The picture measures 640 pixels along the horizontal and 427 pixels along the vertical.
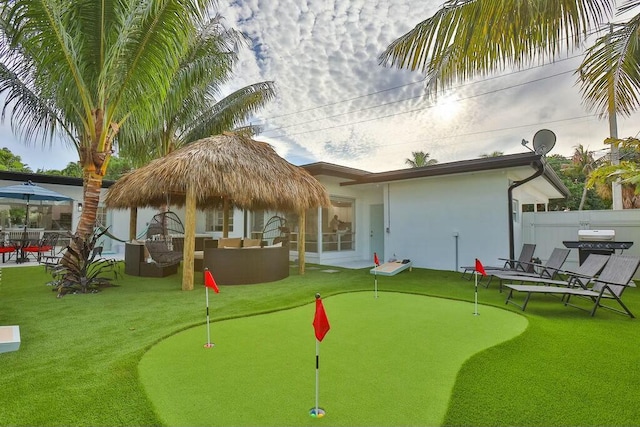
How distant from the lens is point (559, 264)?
7750 mm

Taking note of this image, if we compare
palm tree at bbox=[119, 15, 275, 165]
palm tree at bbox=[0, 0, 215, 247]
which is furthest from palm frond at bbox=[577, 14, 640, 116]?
palm tree at bbox=[119, 15, 275, 165]

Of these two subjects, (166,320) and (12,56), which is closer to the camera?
(166,320)

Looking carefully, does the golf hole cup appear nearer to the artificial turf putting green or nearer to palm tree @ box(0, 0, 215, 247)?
the artificial turf putting green

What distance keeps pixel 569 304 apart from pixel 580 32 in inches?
189

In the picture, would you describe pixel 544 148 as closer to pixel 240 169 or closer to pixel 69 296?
pixel 240 169

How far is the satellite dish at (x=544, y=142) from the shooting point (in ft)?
30.7

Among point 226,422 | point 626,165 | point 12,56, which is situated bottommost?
point 226,422

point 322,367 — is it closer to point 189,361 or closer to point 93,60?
point 189,361

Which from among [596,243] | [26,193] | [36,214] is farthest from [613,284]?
[36,214]

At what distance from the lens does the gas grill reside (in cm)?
842

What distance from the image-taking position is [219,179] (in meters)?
7.72

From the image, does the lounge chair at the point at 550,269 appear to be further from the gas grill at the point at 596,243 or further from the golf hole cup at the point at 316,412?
the golf hole cup at the point at 316,412

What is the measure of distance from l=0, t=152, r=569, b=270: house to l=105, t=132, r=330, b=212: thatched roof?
2389 mm

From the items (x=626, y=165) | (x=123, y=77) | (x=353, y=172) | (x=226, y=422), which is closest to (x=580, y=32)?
(x=626, y=165)
